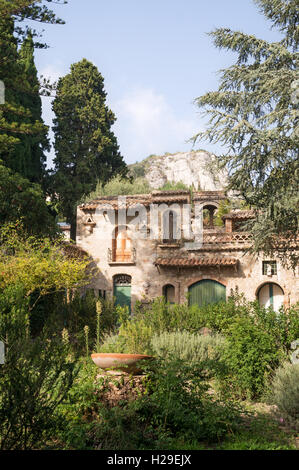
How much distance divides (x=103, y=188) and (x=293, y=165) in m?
16.8

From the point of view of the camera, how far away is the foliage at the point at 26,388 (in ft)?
15.2

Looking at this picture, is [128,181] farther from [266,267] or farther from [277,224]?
[277,224]

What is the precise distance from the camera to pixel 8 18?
52.6 feet

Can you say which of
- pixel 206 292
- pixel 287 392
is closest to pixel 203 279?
pixel 206 292

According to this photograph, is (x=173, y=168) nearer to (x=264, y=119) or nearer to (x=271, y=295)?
(x=271, y=295)

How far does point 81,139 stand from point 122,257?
8.71 meters

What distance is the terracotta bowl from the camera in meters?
6.20

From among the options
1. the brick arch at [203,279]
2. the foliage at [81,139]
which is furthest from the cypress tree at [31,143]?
the brick arch at [203,279]

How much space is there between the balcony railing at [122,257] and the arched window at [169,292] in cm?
194

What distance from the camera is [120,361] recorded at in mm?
6203

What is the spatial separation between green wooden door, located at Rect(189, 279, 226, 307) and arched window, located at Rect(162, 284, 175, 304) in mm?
983

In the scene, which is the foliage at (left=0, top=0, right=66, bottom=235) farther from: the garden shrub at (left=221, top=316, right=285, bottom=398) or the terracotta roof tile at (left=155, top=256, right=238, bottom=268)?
the garden shrub at (left=221, top=316, right=285, bottom=398)
